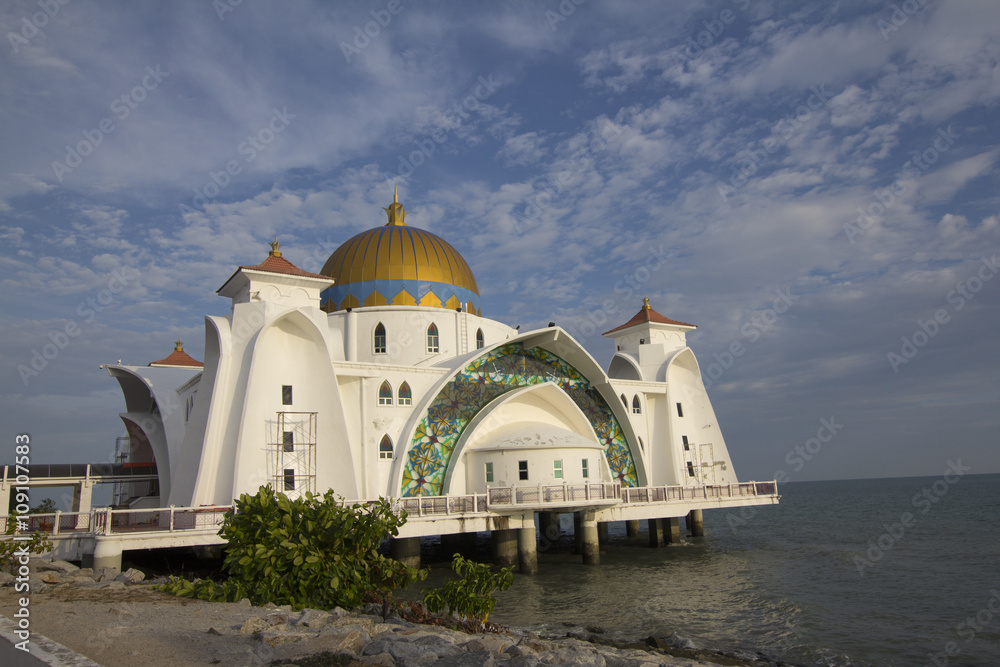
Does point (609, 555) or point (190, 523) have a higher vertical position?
point (190, 523)

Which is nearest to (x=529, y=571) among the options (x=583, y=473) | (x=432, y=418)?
(x=583, y=473)

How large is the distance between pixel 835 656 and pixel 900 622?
4173 millimetres

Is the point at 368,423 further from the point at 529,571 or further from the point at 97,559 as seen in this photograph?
the point at 97,559

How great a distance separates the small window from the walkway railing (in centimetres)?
377

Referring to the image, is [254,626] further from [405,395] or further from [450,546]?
[450,546]

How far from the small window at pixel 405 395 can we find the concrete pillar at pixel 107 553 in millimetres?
9821

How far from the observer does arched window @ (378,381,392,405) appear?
24328 millimetres

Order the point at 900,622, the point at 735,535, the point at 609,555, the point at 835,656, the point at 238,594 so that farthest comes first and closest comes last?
the point at 735,535, the point at 609,555, the point at 900,622, the point at 835,656, the point at 238,594

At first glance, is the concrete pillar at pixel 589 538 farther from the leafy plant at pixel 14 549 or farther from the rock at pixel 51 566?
the leafy plant at pixel 14 549

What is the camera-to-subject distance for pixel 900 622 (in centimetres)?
1716

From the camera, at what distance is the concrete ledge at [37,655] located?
513cm
